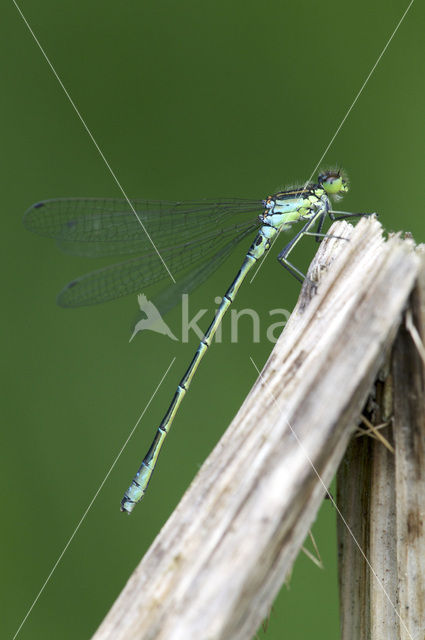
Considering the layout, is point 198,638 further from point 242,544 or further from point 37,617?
point 37,617

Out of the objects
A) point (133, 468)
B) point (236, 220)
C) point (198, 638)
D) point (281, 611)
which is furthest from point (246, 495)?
point (236, 220)

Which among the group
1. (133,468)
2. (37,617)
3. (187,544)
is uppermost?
(133,468)

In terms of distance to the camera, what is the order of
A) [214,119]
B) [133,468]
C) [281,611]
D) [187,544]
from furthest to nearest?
[214,119], [133,468], [281,611], [187,544]
